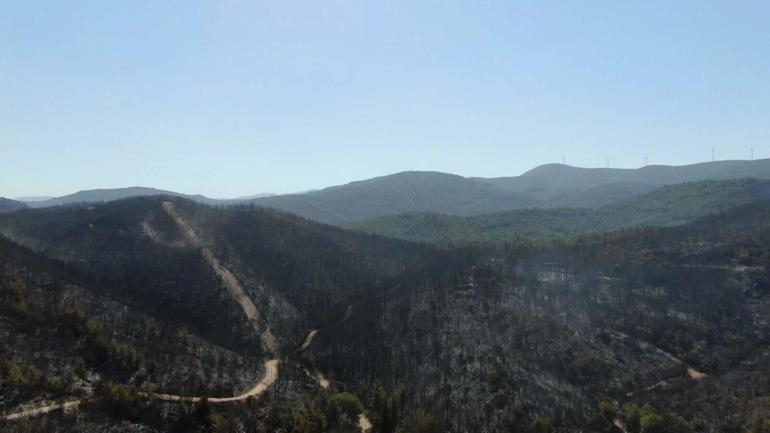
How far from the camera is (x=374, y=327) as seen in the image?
130m

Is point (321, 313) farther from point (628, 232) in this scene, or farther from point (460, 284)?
→ point (628, 232)

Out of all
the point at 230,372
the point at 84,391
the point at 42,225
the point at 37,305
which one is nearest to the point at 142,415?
the point at 84,391

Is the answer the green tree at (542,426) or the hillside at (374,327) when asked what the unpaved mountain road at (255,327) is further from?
the green tree at (542,426)

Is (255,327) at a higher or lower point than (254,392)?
higher

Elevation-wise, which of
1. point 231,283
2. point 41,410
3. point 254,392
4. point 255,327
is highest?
point 231,283

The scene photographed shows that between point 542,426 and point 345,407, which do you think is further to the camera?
point 345,407

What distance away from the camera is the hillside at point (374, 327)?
8256cm

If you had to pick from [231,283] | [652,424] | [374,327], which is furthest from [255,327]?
[652,424]

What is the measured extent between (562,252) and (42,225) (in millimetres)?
193167

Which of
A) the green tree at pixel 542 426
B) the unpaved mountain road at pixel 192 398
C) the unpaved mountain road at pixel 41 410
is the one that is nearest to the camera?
the unpaved mountain road at pixel 41 410

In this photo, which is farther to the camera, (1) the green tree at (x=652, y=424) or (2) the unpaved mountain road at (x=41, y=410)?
(1) the green tree at (x=652, y=424)

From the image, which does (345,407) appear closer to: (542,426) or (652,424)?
(542,426)

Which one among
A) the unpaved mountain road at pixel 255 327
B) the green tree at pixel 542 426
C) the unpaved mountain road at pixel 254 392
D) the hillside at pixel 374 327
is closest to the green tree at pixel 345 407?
the hillside at pixel 374 327

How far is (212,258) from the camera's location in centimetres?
15475
